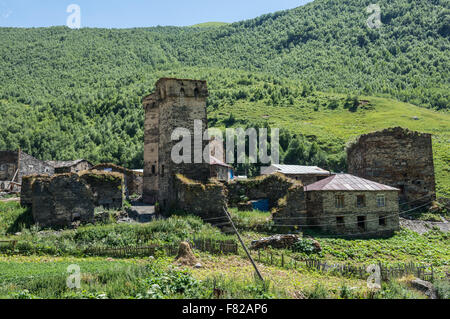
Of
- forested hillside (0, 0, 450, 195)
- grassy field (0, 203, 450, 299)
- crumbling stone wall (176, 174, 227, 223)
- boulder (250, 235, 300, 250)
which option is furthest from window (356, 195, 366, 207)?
forested hillside (0, 0, 450, 195)

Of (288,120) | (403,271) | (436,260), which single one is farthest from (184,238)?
(288,120)

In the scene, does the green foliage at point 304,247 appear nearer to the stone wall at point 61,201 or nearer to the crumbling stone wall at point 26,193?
the stone wall at point 61,201

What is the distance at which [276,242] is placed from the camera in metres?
22.8

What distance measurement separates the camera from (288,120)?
11325 cm

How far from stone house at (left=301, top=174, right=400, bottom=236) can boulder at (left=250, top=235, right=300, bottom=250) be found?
175 inches

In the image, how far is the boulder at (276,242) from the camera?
22250mm

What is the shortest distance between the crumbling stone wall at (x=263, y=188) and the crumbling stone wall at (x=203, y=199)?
7.65ft

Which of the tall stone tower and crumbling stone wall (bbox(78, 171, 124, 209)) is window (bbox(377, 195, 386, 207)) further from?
crumbling stone wall (bbox(78, 171, 124, 209))

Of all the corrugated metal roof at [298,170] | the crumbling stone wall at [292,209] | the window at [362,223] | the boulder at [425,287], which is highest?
the corrugated metal roof at [298,170]

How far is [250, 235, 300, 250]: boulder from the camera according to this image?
22.2 meters

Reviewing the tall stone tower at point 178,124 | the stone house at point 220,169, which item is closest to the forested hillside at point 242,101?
the stone house at point 220,169

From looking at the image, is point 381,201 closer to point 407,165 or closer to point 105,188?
point 407,165

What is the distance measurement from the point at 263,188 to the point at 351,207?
270 inches

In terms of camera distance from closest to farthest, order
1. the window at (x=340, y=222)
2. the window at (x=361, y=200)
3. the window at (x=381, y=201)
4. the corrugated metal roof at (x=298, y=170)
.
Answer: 1. the window at (x=340, y=222)
2. the window at (x=361, y=200)
3. the window at (x=381, y=201)
4. the corrugated metal roof at (x=298, y=170)
